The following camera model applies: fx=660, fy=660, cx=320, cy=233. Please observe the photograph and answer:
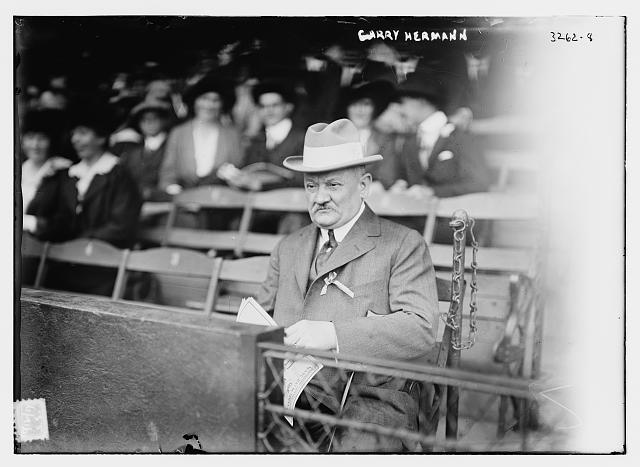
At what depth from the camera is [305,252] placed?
10.8 feet

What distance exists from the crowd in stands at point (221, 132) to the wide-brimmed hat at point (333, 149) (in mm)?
228

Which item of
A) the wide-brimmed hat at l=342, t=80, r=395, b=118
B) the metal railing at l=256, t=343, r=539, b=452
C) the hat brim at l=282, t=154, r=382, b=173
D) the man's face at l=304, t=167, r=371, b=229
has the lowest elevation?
the metal railing at l=256, t=343, r=539, b=452

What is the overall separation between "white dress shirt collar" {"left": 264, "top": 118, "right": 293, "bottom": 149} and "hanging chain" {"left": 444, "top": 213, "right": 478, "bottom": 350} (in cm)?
103

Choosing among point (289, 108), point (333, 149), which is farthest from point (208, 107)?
point (333, 149)

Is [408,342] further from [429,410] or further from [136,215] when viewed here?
[136,215]

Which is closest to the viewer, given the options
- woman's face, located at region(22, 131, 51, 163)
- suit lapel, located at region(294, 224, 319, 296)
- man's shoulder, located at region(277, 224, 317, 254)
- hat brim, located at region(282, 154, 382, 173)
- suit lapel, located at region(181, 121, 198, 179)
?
hat brim, located at region(282, 154, 382, 173)

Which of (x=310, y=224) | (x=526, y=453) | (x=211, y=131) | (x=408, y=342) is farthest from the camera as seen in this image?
(x=211, y=131)

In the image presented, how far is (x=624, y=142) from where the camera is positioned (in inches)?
129

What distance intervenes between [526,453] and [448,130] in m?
1.64

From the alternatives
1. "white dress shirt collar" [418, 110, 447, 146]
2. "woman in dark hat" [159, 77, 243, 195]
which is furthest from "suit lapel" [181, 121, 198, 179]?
"white dress shirt collar" [418, 110, 447, 146]

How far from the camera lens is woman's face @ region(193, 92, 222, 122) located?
3.66 meters

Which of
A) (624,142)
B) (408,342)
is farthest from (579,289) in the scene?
(408,342)

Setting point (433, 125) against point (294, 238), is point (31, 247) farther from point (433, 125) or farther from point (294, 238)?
point (433, 125)

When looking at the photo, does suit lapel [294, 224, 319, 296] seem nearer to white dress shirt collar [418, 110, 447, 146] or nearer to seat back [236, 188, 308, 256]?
seat back [236, 188, 308, 256]
